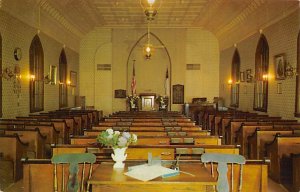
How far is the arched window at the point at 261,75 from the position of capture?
12305mm

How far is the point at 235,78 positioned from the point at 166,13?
484 centimetres

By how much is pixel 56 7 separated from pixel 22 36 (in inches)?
113

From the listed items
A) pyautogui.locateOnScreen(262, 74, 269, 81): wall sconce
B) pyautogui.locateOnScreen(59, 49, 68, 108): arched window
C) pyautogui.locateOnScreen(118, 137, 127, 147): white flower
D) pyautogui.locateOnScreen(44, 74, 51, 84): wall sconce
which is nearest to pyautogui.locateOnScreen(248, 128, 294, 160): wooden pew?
pyautogui.locateOnScreen(118, 137, 127, 147): white flower

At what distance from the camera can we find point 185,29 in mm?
19453

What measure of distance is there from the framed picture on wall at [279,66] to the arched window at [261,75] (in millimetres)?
1014

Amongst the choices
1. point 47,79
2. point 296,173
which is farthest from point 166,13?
point 296,173

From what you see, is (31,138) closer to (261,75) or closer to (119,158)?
(119,158)

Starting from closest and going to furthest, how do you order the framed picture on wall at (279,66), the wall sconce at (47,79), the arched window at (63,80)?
the framed picture on wall at (279,66)
the wall sconce at (47,79)
the arched window at (63,80)

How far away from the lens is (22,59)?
1093cm

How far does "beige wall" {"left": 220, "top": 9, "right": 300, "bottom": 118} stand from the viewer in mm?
9859

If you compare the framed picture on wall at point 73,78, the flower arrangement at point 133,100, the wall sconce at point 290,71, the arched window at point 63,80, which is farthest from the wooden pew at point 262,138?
the framed picture on wall at point 73,78

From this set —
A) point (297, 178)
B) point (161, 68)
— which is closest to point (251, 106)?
point (161, 68)

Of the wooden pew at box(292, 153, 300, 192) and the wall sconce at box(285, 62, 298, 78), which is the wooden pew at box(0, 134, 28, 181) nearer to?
the wooden pew at box(292, 153, 300, 192)

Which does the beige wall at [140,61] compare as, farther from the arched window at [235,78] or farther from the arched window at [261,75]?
the arched window at [261,75]
